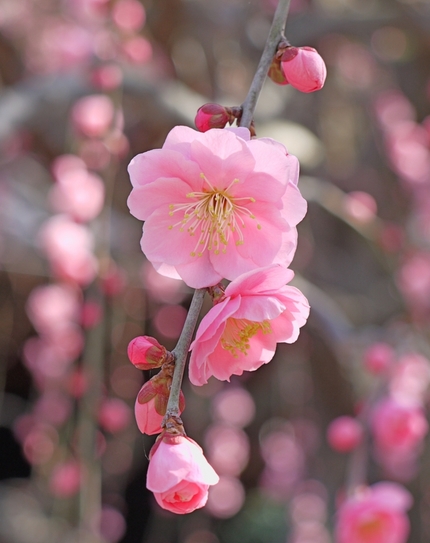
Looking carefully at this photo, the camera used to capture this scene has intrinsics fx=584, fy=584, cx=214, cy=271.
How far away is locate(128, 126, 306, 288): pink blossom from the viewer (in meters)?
0.67

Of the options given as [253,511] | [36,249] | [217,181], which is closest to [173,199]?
[217,181]

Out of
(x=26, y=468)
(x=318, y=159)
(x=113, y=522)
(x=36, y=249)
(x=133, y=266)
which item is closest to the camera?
(x=318, y=159)

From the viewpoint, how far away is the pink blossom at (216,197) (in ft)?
2.20

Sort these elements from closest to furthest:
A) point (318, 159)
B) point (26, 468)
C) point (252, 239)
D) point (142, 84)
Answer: point (252, 239), point (142, 84), point (318, 159), point (26, 468)

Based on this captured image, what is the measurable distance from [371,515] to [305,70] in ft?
3.68

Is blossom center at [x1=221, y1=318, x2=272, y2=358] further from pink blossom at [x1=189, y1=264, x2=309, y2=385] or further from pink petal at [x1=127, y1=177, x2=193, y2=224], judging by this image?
pink petal at [x1=127, y1=177, x2=193, y2=224]

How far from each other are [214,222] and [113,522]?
2.69 meters

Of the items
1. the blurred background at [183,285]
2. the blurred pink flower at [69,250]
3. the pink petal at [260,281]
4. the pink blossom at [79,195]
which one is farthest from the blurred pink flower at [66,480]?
the pink petal at [260,281]

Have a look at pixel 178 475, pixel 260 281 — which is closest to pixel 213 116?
pixel 260 281

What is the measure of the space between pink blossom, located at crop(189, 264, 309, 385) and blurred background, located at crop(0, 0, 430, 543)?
0.98 metres

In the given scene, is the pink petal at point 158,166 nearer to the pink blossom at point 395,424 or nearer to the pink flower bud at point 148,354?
the pink flower bud at point 148,354

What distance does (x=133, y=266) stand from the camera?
259 centimetres

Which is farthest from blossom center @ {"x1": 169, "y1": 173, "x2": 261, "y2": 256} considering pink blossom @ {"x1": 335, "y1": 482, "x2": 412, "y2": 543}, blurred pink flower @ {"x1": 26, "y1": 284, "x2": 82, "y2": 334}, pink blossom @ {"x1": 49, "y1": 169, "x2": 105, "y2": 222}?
blurred pink flower @ {"x1": 26, "y1": 284, "x2": 82, "y2": 334}

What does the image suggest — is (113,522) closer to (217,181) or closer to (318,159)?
(318,159)
